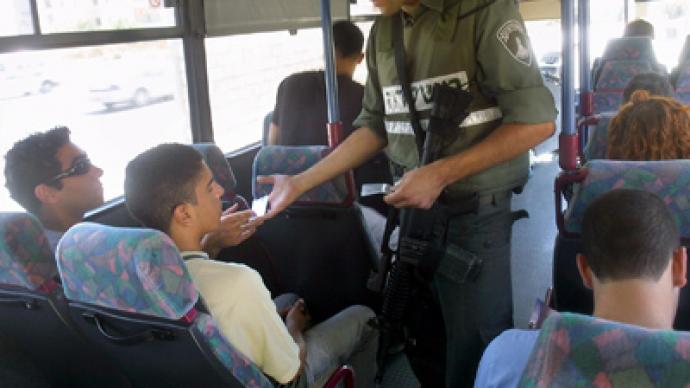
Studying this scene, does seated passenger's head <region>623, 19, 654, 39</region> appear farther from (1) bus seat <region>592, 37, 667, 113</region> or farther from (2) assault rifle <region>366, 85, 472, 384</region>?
(2) assault rifle <region>366, 85, 472, 384</region>

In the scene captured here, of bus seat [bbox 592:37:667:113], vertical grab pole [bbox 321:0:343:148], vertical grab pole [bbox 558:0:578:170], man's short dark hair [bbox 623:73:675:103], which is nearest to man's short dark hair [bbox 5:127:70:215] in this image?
vertical grab pole [bbox 321:0:343:148]

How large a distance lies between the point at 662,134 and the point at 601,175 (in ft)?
2.77

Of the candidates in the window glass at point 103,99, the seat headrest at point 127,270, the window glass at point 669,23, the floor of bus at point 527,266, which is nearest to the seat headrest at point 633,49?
the window glass at point 669,23

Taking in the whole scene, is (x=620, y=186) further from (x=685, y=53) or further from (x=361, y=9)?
(x=685, y=53)

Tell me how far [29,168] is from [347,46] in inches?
80.0

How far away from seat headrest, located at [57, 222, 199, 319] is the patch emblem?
97 cm

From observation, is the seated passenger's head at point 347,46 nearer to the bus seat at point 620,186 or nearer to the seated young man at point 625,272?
the bus seat at point 620,186

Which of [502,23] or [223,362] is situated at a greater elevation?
[502,23]

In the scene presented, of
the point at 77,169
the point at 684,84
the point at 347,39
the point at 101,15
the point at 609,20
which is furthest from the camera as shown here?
the point at 609,20

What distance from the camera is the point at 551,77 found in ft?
25.5

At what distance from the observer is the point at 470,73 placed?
1740mm

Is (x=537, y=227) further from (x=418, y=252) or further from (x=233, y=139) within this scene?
(x=418, y=252)

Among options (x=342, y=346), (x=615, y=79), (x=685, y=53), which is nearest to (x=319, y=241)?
(x=342, y=346)

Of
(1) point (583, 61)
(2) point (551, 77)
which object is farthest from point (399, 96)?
(2) point (551, 77)
